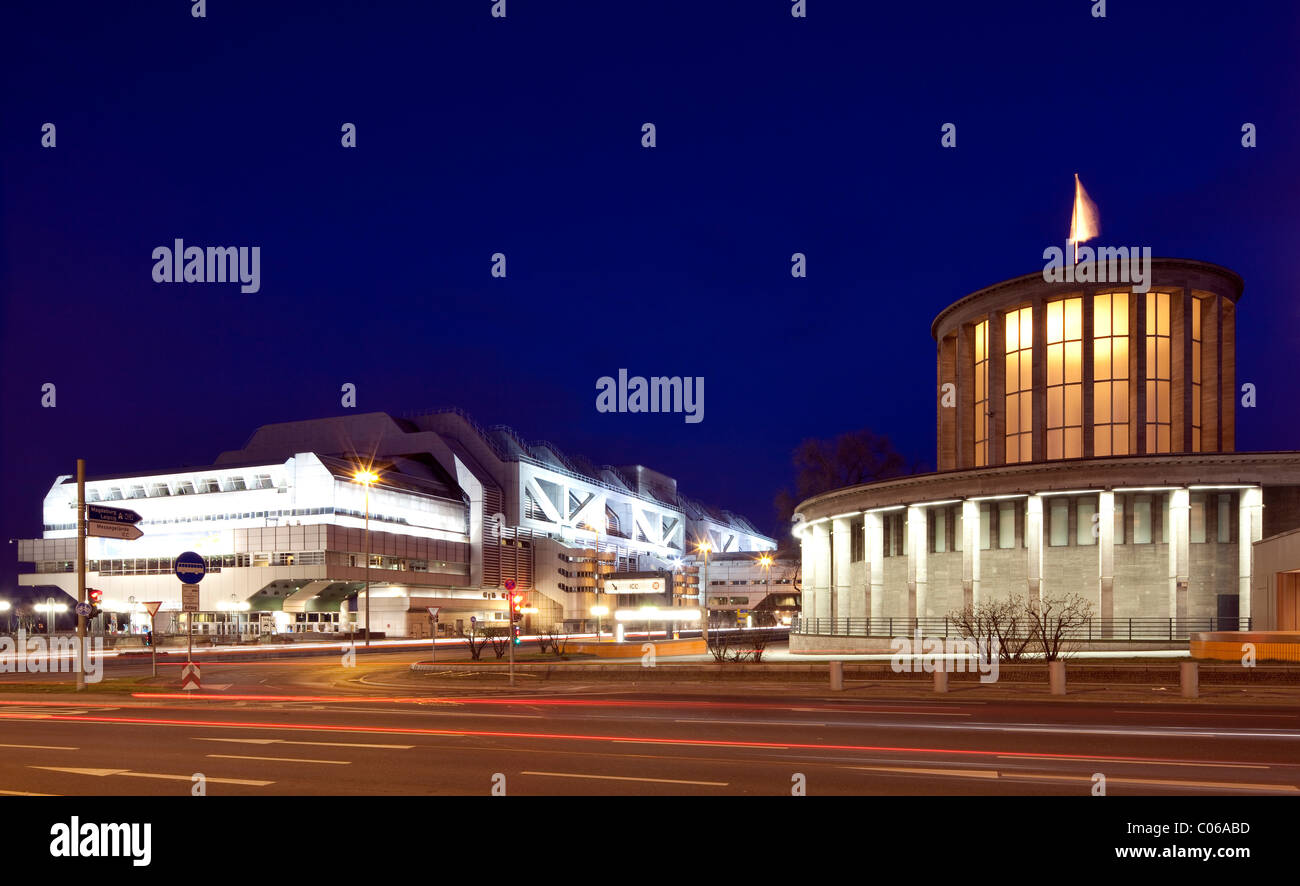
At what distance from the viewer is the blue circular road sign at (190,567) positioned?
27.6 metres

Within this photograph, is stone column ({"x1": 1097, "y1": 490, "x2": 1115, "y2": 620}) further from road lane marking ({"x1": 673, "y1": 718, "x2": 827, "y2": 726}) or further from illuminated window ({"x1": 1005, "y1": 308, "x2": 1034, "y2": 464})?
road lane marking ({"x1": 673, "y1": 718, "x2": 827, "y2": 726})

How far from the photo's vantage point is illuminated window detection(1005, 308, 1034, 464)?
2156 inches

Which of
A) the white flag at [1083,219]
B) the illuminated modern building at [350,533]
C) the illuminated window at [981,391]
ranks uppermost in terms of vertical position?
the white flag at [1083,219]

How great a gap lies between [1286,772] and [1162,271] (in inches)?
1754

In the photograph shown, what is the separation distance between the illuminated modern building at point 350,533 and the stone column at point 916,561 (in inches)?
2003

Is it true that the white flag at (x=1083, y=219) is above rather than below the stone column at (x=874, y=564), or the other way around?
above

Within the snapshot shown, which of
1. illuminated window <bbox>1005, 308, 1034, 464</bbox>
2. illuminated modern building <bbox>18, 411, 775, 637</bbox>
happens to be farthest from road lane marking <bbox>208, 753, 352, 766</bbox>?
illuminated modern building <bbox>18, 411, 775, 637</bbox>

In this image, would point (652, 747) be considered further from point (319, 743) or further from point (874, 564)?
point (874, 564)

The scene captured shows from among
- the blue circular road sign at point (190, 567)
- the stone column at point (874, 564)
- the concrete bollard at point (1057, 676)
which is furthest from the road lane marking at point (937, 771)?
the stone column at point (874, 564)

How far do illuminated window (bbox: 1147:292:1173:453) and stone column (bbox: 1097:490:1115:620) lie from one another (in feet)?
38.8

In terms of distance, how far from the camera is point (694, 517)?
186500 millimetres

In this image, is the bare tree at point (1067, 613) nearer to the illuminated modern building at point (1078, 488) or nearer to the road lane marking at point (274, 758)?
the illuminated modern building at point (1078, 488)
